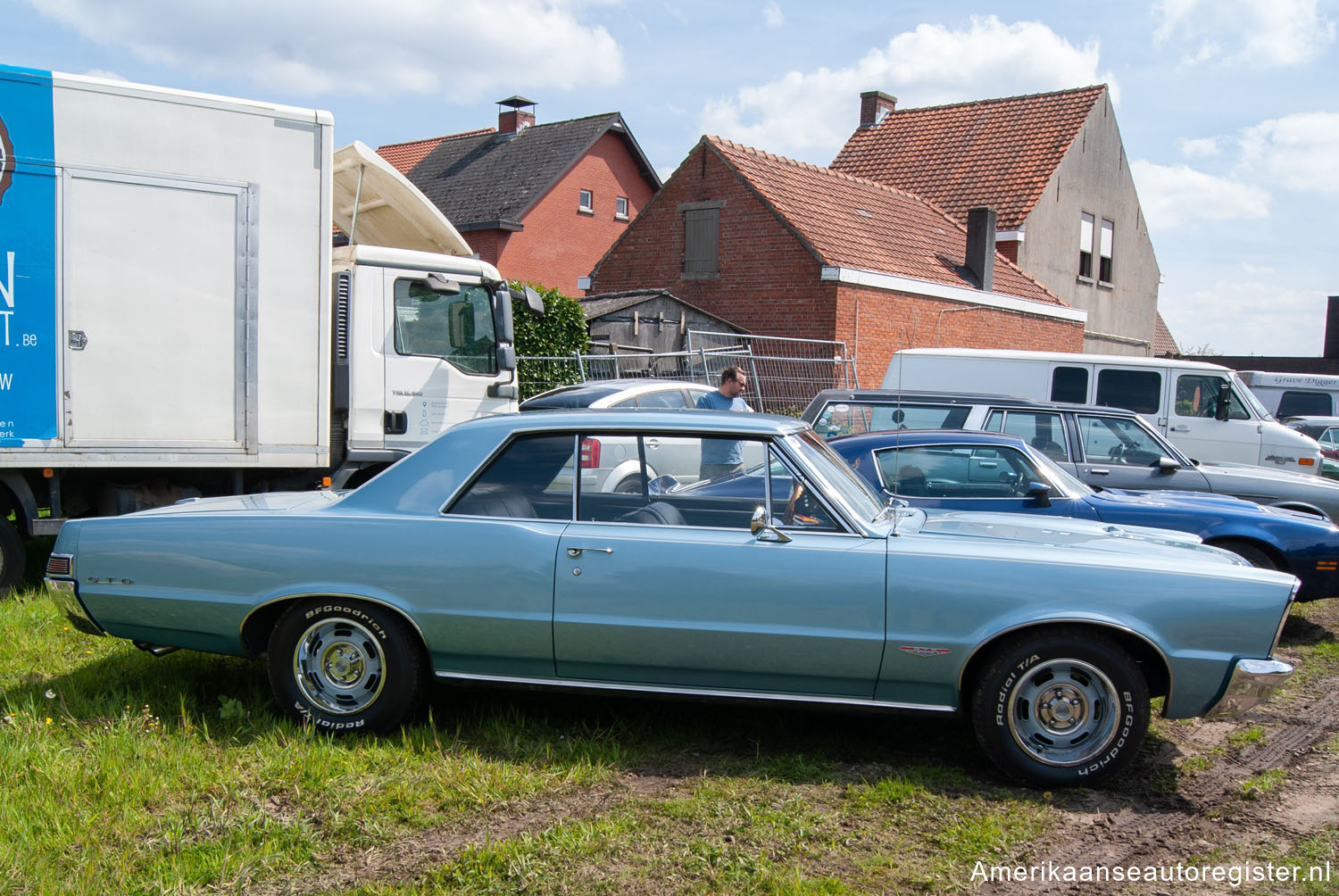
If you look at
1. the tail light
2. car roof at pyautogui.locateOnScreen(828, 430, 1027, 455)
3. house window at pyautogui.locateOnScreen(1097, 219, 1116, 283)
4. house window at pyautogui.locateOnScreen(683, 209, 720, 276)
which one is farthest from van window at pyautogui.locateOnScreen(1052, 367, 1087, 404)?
house window at pyautogui.locateOnScreen(1097, 219, 1116, 283)

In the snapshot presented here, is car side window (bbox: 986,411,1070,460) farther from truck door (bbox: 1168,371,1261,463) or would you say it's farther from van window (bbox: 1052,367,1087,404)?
truck door (bbox: 1168,371,1261,463)

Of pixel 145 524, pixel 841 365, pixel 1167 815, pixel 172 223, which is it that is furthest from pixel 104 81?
pixel 841 365

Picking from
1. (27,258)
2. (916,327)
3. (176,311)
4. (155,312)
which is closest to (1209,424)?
(916,327)

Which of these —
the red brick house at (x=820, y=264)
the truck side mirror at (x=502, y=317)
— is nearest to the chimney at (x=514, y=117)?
the red brick house at (x=820, y=264)

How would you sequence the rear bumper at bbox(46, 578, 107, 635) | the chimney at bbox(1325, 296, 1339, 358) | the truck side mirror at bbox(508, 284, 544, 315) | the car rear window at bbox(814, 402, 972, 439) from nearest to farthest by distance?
the rear bumper at bbox(46, 578, 107, 635) → the car rear window at bbox(814, 402, 972, 439) → the truck side mirror at bbox(508, 284, 544, 315) → the chimney at bbox(1325, 296, 1339, 358)

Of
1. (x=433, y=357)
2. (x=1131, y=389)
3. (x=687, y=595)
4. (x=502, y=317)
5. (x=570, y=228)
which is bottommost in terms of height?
(x=687, y=595)

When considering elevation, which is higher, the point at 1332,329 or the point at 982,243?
the point at 982,243

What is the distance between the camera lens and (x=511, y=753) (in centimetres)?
458

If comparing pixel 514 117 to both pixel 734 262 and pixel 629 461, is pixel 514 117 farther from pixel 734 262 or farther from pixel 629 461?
pixel 629 461

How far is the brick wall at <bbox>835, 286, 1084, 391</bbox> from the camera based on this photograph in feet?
A: 62.4

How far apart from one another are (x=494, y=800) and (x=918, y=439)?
161 inches

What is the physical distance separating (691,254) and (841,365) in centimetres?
443

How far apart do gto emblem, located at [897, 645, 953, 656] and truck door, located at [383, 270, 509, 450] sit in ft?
17.1

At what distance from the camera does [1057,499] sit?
6.67 metres
